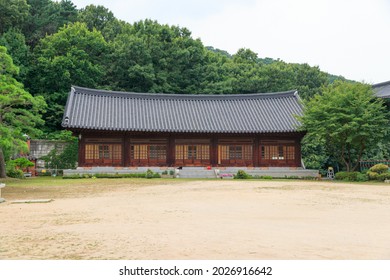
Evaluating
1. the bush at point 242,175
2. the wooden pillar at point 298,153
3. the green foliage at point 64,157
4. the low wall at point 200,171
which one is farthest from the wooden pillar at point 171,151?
the wooden pillar at point 298,153

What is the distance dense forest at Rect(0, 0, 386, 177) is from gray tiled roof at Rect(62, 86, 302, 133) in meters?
6.32

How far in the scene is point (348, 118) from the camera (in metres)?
28.4

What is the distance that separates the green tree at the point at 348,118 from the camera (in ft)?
92.0

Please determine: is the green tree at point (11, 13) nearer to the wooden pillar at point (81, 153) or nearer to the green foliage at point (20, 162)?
the wooden pillar at point (81, 153)

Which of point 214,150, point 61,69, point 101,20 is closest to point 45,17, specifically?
point 101,20

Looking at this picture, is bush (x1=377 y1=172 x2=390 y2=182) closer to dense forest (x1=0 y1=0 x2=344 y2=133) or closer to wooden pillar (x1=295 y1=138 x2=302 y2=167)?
wooden pillar (x1=295 y1=138 x2=302 y2=167)

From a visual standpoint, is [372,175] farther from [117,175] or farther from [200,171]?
[117,175]

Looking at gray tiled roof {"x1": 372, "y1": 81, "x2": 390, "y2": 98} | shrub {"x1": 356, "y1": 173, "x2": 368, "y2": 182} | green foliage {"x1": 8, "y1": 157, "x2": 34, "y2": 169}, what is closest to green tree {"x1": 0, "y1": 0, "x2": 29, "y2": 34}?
green foliage {"x1": 8, "y1": 157, "x2": 34, "y2": 169}

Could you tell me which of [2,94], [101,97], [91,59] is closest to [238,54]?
[91,59]

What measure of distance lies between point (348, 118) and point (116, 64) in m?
27.4

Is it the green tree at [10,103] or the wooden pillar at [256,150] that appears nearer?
the green tree at [10,103]

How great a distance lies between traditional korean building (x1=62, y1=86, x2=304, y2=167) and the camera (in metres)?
33.9

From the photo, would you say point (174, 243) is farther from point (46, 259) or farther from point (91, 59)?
point (91, 59)

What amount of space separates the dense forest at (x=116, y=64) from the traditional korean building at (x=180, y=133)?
6.55 m
